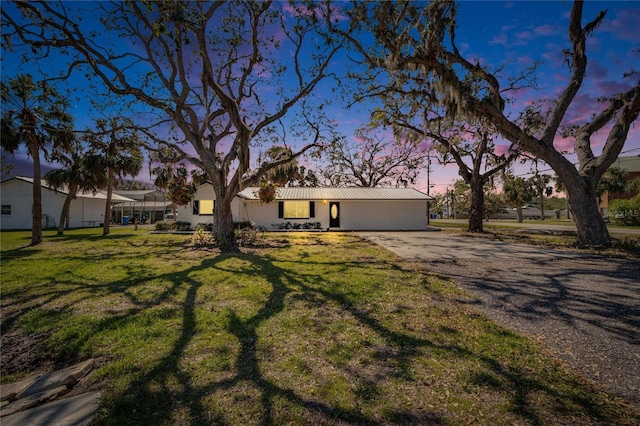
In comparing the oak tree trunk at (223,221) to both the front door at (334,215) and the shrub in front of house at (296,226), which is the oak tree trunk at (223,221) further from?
the front door at (334,215)

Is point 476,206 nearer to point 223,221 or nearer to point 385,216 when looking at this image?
point 385,216

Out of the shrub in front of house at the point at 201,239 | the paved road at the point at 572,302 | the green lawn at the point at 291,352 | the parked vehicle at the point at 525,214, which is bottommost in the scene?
the green lawn at the point at 291,352

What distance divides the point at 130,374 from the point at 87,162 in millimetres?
22429

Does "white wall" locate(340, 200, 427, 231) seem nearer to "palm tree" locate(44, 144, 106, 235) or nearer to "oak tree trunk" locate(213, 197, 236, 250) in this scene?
"oak tree trunk" locate(213, 197, 236, 250)

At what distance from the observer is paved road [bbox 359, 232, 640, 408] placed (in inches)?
126

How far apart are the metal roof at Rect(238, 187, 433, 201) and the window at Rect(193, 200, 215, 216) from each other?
3.08 m

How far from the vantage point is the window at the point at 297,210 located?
2345 cm

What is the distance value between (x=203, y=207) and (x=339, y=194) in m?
11.8

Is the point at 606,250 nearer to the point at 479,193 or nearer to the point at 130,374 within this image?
the point at 479,193

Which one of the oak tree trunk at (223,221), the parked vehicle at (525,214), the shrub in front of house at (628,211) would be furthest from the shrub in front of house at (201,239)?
the parked vehicle at (525,214)

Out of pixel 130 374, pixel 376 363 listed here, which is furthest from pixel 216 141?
pixel 376 363

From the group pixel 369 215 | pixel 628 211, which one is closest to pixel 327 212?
pixel 369 215

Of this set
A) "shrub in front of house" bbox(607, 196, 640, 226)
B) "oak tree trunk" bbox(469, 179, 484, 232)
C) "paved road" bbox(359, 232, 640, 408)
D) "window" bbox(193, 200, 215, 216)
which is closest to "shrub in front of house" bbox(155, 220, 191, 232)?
"window" bbox(193, 200, 215, 216)

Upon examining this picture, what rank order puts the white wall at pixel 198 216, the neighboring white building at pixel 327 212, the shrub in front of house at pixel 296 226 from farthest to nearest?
the white wall at pixel 198 216 → the neighboring white building at pixel 327 212 → the shrub in front of house at pixel 296 226
